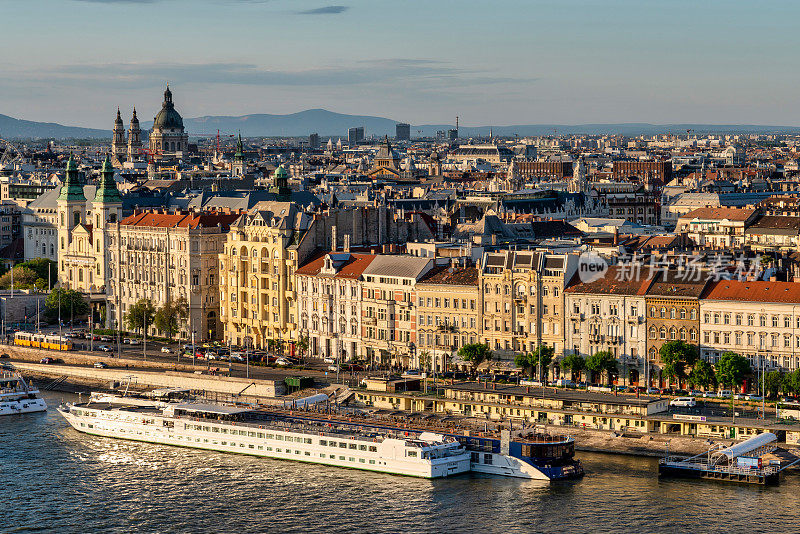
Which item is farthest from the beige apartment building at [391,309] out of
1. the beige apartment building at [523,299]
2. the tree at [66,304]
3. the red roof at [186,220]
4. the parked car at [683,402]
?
the tree at [66,304]

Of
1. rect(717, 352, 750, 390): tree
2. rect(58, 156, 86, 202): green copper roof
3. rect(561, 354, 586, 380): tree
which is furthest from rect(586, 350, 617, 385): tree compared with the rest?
rect(58, 156, 86, 202): green copper roof

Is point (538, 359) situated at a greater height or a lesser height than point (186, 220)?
lesser

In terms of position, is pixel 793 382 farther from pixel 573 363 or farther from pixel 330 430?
Answer: pixel 330 430

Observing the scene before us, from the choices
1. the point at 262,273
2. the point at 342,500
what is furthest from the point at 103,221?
the point at 342,500

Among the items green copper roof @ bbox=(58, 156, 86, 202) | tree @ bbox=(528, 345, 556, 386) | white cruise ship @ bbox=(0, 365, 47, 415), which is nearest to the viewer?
tree @ bbox=(528, 345, 556, 386)

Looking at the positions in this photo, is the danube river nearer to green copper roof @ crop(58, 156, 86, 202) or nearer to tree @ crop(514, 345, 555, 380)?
tree @ crop(514, 345, 555, 380)

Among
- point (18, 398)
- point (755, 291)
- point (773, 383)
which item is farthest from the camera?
point (18, 398)

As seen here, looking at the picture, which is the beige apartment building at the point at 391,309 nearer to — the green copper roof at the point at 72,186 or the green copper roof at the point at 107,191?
the green copper roof at the point at 107,191
